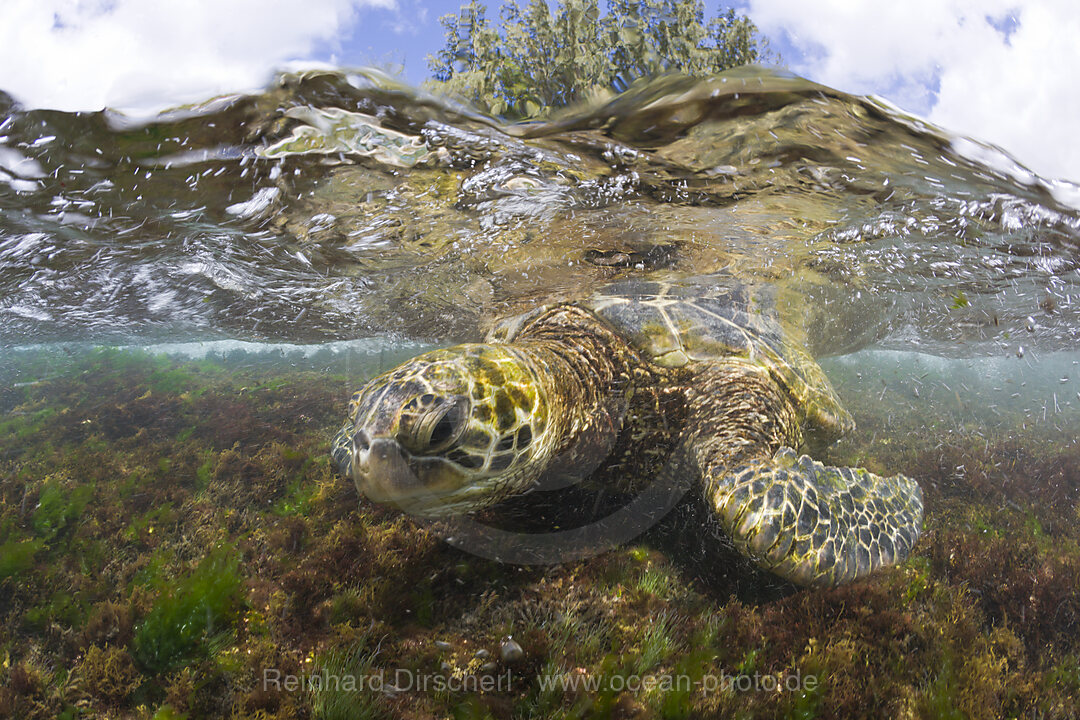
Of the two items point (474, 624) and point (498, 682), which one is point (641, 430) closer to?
point (474, 624)

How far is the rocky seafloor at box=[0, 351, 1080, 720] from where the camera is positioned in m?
2.76

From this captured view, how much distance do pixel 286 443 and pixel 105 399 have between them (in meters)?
10.0

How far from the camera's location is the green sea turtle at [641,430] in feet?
8.50

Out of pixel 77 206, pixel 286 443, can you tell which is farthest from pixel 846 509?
pixel 77 206

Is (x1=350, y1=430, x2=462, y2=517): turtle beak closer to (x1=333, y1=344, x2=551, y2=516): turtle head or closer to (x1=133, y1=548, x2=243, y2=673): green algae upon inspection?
(x1=333, y1=344, x2=551, y2=516): turtle head

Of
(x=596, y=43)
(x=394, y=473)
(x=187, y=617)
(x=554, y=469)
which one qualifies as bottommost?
(x=187, y=617)

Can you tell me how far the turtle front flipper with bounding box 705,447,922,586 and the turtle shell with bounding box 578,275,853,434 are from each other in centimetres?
139

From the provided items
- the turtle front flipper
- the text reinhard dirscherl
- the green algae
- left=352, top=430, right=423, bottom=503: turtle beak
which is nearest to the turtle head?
left=352, top=430, right=423, bottom=503: turtle beak

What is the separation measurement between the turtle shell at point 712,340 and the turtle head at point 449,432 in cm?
203

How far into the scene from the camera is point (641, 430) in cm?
410

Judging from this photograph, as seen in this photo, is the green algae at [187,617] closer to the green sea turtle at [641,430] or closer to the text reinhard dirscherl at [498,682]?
the text reinhard dirscherl at [498,682]

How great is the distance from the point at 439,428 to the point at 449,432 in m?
0.06

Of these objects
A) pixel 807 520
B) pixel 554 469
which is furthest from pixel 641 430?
pixel 807 520

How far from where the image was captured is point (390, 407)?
2.56 meters
